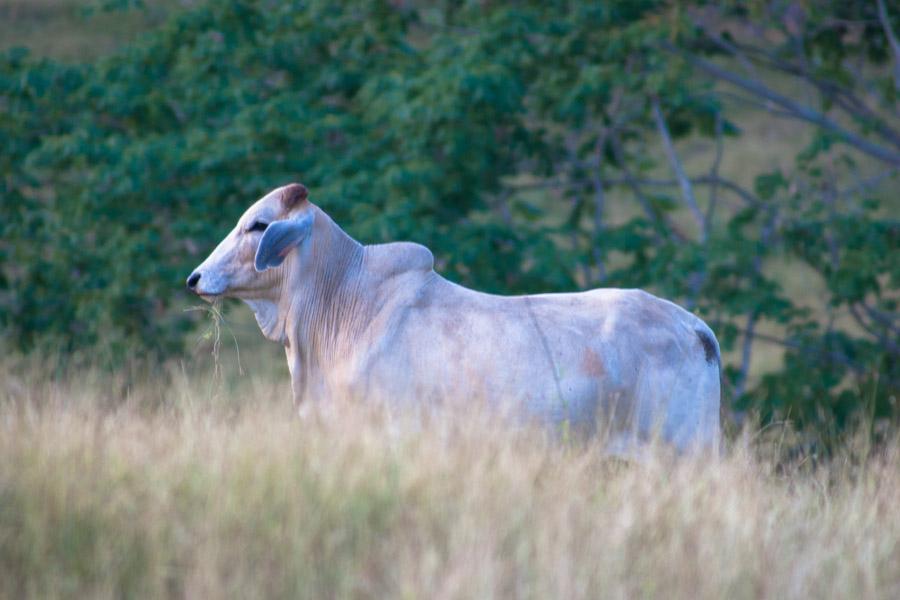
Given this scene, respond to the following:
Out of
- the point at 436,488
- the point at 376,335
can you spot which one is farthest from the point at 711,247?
the point at 436,488

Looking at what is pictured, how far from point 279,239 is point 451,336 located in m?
0.97

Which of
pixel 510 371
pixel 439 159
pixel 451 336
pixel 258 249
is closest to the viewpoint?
pixel 510 371

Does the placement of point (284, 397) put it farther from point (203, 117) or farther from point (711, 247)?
point (203, 117)

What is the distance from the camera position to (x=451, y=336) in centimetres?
608

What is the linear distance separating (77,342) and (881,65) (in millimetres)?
8413

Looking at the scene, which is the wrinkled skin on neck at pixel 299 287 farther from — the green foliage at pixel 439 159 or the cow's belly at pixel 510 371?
the green foliage at pixel 439 159

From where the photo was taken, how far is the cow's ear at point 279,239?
621cm

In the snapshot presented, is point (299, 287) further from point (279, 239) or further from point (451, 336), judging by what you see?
point (451, 336)

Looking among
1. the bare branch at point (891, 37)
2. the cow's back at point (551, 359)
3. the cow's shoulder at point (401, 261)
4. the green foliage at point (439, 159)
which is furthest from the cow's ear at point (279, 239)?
the bare branch at point (891, 37)

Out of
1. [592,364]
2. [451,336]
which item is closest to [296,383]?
[451,336]

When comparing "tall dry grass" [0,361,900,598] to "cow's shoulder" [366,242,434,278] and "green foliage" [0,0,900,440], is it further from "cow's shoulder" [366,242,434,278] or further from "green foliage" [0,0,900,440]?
"green foliage" [0,0,900,440]

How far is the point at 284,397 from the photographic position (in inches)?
251

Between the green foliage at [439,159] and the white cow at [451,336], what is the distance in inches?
170

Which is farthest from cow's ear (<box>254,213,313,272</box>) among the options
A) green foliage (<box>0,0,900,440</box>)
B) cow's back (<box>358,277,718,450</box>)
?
green foliage (<box>0,0,900,440</box>)
